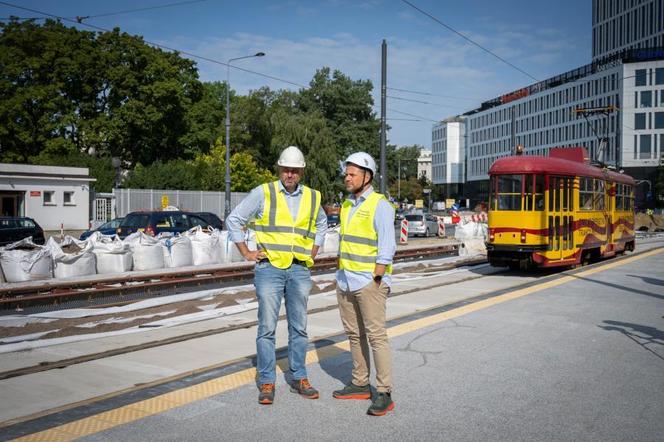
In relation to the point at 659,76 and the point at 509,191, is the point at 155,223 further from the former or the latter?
the point at 659,76

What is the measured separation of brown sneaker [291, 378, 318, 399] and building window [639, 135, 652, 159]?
8348 centimetres

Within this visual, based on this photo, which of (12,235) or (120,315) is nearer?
(120,315)

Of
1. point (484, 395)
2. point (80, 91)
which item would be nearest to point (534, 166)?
point (484, 395)

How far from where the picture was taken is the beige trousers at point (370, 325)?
5273mm

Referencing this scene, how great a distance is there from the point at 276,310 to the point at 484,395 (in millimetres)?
1898

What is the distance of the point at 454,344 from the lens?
25.7 feet

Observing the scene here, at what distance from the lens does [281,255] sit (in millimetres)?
5488

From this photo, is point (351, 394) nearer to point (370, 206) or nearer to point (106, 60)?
point (370, 206)

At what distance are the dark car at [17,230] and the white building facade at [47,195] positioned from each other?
11254 millimetres

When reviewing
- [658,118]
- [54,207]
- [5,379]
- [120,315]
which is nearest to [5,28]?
[54,207]

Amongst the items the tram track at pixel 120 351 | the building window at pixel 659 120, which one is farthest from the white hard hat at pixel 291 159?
the building window at pixel 659 120

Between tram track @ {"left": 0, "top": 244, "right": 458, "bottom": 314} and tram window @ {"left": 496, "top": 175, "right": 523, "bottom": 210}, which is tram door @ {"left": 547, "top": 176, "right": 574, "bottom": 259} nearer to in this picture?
tram window @ {"left": 496, "top": 175, "right": 523, "bottom": 210}

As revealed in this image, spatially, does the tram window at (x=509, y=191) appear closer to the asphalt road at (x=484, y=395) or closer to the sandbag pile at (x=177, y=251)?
the asphalt road at (x=484, y=395)

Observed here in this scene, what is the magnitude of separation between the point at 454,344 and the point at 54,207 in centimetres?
3714
